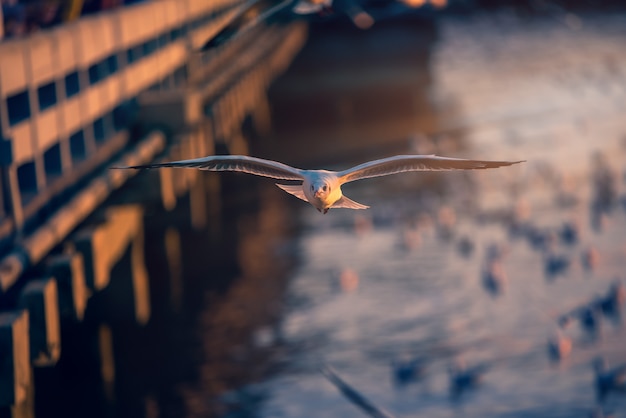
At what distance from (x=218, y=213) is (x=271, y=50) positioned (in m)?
35.6

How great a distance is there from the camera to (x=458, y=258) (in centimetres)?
5941

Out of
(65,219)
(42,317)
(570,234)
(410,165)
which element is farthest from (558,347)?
(410,165)

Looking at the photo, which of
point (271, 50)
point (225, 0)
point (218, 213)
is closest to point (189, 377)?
point (218, 213)

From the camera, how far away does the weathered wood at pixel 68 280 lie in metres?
28.2

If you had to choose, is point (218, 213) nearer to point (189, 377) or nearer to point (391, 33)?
point (189, 377)

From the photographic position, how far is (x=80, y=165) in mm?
36219

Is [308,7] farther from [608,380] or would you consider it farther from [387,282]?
[387,282]

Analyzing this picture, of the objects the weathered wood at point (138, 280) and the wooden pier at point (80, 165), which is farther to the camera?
the weathered wood at point (138, 280)

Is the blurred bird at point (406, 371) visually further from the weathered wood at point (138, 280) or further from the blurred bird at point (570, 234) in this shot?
the blurred bird at point (570, 234)

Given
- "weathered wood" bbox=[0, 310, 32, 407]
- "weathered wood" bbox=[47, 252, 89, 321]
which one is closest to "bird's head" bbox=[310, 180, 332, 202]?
"weathered wood" bbox=[0, 310, 32, 407]

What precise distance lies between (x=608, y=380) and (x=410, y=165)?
2711 cm

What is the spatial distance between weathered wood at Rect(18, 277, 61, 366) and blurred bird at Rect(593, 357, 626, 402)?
1911 centimetres

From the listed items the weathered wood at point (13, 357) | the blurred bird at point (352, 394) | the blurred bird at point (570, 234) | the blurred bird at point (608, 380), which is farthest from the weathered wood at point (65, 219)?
the blurred bird at point (570, 234)

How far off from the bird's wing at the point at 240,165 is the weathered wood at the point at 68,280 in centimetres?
1332
